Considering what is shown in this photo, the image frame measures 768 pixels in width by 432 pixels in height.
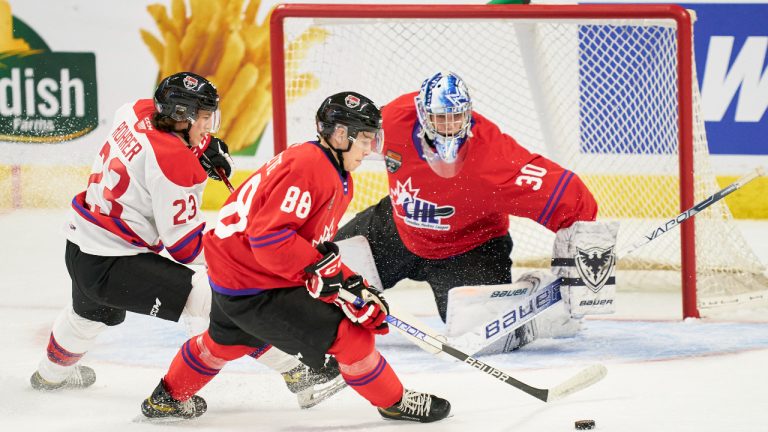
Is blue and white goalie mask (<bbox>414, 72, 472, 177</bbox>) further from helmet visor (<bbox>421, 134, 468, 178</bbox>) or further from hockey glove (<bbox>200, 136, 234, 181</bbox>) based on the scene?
hockey glove (<bbox>200, 136, 234, 181</bbox>)

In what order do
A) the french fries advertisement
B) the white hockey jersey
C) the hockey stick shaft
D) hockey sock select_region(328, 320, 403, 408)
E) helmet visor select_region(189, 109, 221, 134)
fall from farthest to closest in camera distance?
the french fries advertisement < the hockey stick shaft < helmet visor select_region(189, 109, 221, 134) < the white hockey jersey < hockey sock select_region(328, 320, 403, 408)

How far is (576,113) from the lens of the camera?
16.2 ft

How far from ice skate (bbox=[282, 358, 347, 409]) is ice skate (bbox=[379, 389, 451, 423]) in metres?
0.22

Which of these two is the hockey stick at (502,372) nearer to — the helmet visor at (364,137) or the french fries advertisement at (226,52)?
the helmet visor at (364,137)

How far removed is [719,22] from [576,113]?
1.00 metres

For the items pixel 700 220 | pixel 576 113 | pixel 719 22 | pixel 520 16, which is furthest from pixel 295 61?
pixel 719 22

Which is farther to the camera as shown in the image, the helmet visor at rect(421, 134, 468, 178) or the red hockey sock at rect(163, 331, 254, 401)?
the helmet visor at rect(421, 134, 468, 178)

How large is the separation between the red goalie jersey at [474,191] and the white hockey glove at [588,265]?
9 cm

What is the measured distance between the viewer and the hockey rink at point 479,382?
2.90 metres

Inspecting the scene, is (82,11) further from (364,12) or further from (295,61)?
(364,12)

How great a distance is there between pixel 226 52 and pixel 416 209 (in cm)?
235

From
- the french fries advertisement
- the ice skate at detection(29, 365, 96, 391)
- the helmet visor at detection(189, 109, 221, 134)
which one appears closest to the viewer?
the helmet visor at detection(189, 109, 221, 134)

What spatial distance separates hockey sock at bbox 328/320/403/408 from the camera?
2.74 m

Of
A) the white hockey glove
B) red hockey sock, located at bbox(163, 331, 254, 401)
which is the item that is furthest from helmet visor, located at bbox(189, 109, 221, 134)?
the white hockey glove
